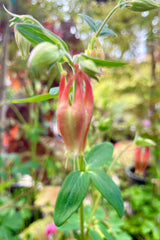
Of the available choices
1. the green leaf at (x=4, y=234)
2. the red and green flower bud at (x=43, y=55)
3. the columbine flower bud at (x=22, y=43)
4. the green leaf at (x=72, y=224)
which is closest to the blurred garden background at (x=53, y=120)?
the green leaf at (x=4, y=234)

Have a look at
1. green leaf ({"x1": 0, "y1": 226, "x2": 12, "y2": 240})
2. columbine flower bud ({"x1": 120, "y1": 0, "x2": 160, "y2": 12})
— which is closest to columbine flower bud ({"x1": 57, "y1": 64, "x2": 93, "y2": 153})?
columbine flower bud ({"x1": 120, "y1": 0, "x2": 160, "y2": 12})

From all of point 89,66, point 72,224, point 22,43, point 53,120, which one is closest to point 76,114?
point 89,66

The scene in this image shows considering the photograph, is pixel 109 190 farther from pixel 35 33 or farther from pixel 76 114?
pixel 35 33

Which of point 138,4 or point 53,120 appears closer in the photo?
point 138,4

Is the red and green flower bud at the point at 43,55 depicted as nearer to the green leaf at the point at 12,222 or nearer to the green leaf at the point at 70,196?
the green leaf at the point at 70,196

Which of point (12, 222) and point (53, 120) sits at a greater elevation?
point (12, 222)

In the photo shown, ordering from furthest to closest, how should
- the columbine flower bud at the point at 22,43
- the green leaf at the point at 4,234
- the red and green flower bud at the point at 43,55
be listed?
the green leaf at the point at 4,234 → the columbine flower bud at the point at 22,43 → the red and green flower bud at the point at 43,55

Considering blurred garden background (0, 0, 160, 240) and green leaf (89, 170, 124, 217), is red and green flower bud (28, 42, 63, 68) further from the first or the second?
blurred garden background (0, 0, 160, 240)
